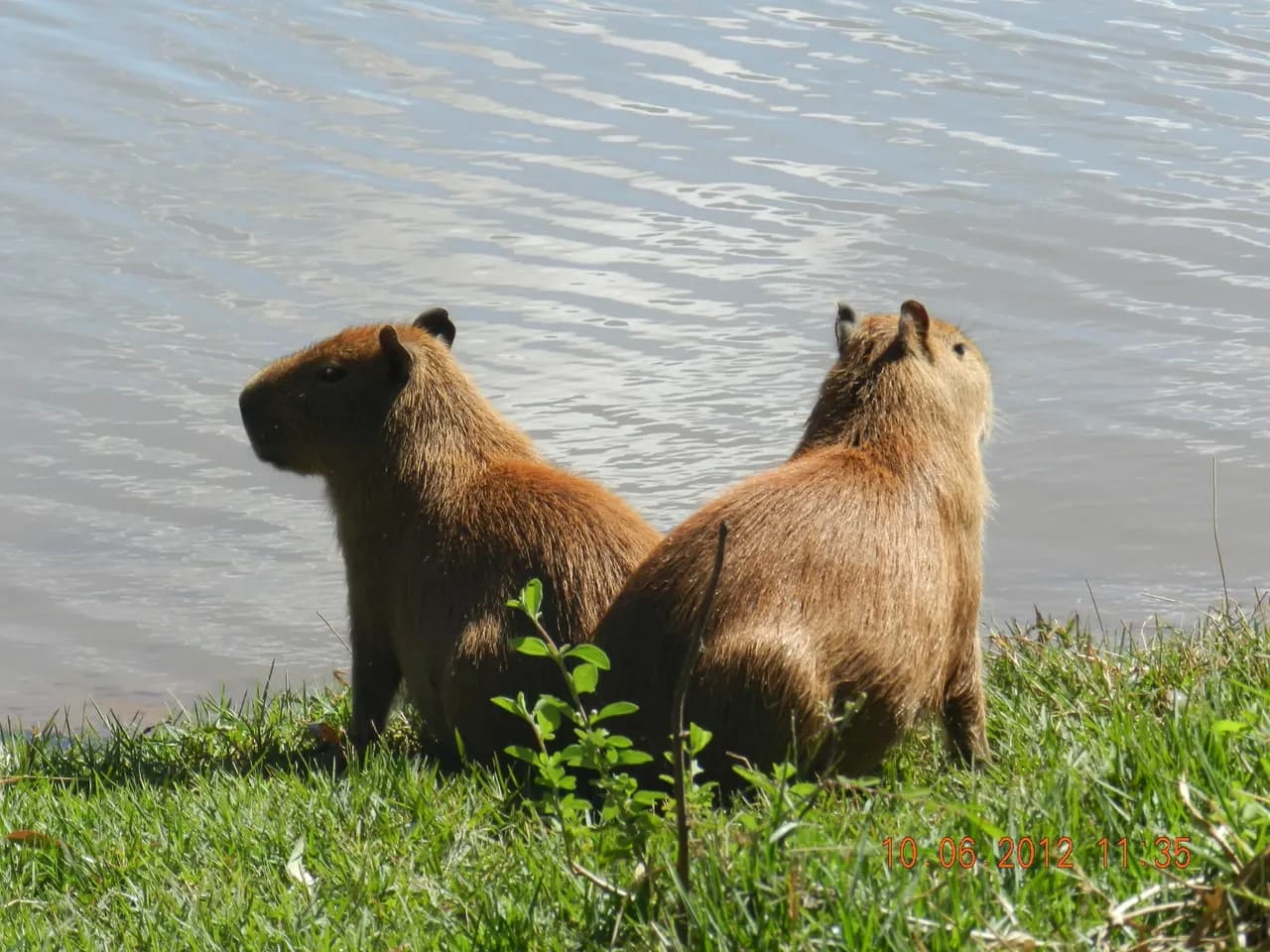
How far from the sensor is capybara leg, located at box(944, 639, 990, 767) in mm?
4461

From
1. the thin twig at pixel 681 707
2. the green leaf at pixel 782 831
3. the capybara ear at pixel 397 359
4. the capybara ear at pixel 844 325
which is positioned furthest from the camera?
the capybara ear at pixel 397 359

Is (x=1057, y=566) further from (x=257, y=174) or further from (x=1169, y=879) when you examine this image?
(x=257, y=174)

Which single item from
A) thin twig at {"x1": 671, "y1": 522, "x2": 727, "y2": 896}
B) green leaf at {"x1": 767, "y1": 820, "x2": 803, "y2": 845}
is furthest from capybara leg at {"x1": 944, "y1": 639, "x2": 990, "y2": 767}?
thin twig at {"x1": 671, "y1": 522, "x2": 727, "y2": 896}

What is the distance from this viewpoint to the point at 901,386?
4848 millimetres

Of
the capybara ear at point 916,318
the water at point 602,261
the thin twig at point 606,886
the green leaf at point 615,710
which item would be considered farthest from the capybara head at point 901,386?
the thin twig at point 606,886

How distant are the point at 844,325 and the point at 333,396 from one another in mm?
1595

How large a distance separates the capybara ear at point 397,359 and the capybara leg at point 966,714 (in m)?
1.98

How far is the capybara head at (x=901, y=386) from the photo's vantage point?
481 cm

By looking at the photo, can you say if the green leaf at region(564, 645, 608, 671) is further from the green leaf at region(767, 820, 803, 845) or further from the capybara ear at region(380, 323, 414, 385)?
the capybara ear at region(380, 323, 414, 385)

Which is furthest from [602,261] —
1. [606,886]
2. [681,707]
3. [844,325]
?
[681,707]

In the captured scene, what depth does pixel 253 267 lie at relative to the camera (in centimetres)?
988

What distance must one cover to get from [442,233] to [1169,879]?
792 cm

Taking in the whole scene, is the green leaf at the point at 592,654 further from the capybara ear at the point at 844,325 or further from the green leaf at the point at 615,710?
the capybara ear at the point at 844,325

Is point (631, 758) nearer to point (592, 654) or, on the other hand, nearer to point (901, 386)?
point (592, 654)
